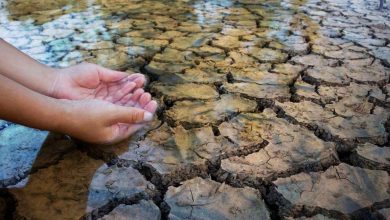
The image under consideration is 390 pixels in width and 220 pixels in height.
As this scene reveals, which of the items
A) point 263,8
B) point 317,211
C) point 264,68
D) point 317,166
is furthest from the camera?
point 263,8

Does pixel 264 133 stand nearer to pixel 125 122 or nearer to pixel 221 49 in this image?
pixel 125 122

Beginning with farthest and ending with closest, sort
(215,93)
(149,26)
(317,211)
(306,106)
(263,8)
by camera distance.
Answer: (263,8), (149,26), (215,93), (306,106), (317,211)

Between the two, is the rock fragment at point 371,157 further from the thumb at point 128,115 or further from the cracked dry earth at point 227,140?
the thumb at point 128,115

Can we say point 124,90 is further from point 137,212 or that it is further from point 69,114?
point 137,212

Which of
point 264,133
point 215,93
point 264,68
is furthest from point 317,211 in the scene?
point 264,68

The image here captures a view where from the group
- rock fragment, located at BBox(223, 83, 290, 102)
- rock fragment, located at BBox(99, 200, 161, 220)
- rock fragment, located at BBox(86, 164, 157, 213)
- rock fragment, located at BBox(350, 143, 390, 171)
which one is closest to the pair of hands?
rock fragment, located at BBox(86, 164, 157, 213)

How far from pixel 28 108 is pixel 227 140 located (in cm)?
63

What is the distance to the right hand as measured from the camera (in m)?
0.98

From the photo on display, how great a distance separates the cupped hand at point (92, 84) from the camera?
1.20 meters

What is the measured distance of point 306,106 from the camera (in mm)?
1416

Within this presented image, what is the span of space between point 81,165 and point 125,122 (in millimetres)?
188

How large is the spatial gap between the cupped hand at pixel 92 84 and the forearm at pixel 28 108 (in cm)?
24

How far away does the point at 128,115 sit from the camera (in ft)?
3.46

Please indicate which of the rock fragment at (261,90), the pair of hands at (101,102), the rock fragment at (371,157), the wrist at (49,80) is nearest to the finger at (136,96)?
the pair of hands at (101,102)
